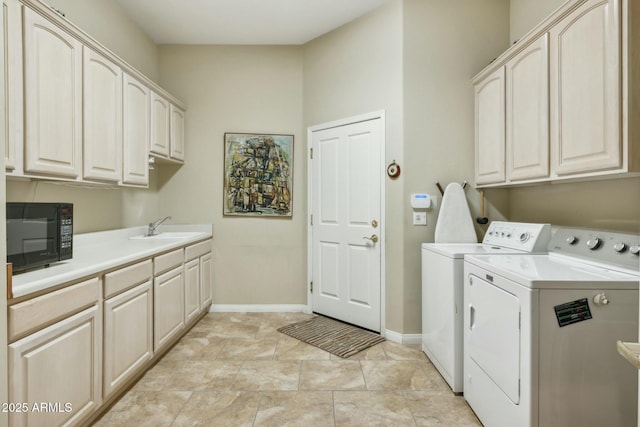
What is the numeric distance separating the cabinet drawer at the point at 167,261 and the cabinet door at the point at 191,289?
17 centimetres

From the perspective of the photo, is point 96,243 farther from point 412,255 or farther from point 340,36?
point 340,36

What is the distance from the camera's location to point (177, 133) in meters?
3.62

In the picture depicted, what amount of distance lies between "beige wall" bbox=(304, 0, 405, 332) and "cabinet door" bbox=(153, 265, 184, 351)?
181 cm

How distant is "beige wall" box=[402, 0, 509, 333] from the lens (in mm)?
2947

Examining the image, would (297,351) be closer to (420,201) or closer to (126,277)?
(126,277)

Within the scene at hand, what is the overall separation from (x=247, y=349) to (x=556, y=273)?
229 cm

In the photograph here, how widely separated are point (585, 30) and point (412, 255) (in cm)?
187

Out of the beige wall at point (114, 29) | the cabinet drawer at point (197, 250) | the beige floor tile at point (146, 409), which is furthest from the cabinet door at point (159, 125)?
the beige floor tile at point (146, 409)

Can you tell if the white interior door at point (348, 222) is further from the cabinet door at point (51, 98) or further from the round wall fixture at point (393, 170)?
the cabinet door at point (51, 98)

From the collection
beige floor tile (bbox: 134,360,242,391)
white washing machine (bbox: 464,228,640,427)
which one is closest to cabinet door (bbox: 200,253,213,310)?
beige floor tile (bbox: 134,360,242,391)

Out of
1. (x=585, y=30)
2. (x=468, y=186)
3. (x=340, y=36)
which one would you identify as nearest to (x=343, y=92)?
(x=340, y=36)

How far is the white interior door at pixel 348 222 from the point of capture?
126 inches

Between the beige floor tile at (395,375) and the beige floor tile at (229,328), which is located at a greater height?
the beige floor tile at (229,328)

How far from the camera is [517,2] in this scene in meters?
2.88
